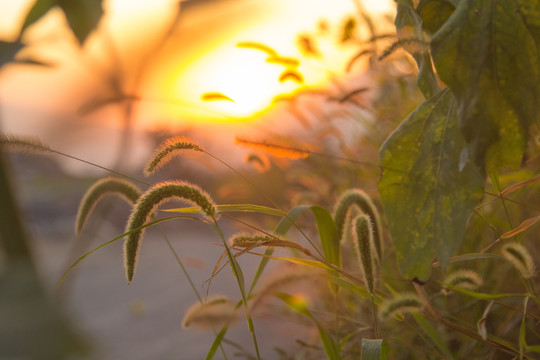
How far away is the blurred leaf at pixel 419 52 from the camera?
596 millimetres

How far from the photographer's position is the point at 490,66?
21.2 inches

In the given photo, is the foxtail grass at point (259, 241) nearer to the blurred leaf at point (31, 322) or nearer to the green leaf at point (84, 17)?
the green leaf at point (84, 17)

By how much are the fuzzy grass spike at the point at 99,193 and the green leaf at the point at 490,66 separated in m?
0.47

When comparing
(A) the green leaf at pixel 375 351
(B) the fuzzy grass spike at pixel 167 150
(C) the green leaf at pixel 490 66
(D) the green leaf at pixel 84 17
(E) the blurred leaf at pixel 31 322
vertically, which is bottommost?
(E) the blurred leaf at pixel 31 322

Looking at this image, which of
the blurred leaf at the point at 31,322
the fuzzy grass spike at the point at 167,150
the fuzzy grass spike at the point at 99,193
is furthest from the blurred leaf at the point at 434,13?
the blurred leaf at the point at 31,322

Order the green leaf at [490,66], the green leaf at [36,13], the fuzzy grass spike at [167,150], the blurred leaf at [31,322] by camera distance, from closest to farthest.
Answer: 1. the green leaf at [490,66]
2. the fuzzy grass spike at [167,150]
3. the green leaf at [36,13]
4. the blurred leaf at [31,322]

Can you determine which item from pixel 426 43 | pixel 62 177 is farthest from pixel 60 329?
pixel 62 177

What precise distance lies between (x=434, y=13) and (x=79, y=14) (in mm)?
1285

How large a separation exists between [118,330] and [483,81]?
2152 mm

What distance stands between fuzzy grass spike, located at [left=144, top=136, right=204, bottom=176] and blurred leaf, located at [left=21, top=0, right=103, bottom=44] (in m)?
1.09

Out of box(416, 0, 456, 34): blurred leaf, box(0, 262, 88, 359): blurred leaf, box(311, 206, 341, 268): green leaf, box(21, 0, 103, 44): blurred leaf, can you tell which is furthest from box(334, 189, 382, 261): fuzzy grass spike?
box(0, 262, 88, 359): blurred leaf

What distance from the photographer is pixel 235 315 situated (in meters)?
0.49

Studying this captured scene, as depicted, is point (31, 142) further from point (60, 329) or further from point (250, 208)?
point (60, 329)

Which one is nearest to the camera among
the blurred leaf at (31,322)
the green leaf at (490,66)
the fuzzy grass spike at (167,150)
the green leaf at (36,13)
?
the green leaf at (490,66)
